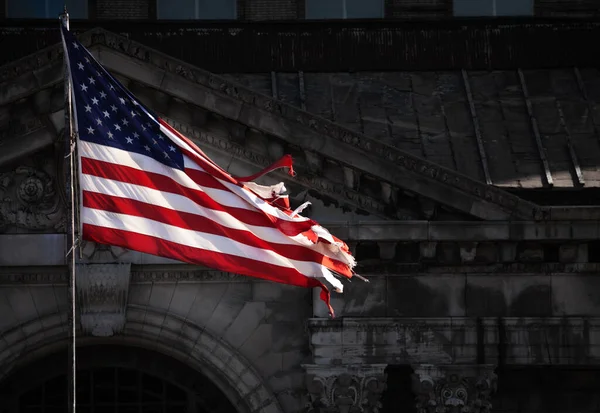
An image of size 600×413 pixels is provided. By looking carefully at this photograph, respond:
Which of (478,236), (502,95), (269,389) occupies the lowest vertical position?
(269,389)

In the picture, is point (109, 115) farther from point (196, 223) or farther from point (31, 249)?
point (31, 249)

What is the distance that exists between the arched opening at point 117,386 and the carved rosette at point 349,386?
211 centimetres

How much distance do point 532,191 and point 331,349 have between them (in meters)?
4.72

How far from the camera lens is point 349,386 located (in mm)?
31250

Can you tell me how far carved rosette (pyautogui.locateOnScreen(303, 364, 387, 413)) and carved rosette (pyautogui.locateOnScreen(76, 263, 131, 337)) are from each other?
3283 millimetres

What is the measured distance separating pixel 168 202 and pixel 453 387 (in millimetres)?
6639

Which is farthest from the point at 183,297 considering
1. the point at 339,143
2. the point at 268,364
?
the point at 339,143

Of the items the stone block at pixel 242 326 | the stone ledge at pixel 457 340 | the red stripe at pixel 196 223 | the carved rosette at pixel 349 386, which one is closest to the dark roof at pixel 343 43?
A: the stone block at pixel 242 326

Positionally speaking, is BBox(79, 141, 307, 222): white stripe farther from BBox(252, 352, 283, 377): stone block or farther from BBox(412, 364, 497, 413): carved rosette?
BBox(412, 364, 497, 413): carved rosette

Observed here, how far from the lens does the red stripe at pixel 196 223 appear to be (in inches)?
1043

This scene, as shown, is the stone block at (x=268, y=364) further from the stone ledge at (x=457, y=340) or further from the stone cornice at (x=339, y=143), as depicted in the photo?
the stone cornice at (x=339, y=143)

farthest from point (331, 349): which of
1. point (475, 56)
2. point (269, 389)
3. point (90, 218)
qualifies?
point (475, 56)

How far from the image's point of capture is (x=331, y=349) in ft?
103

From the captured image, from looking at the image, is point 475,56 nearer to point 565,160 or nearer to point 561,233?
point 565,160
